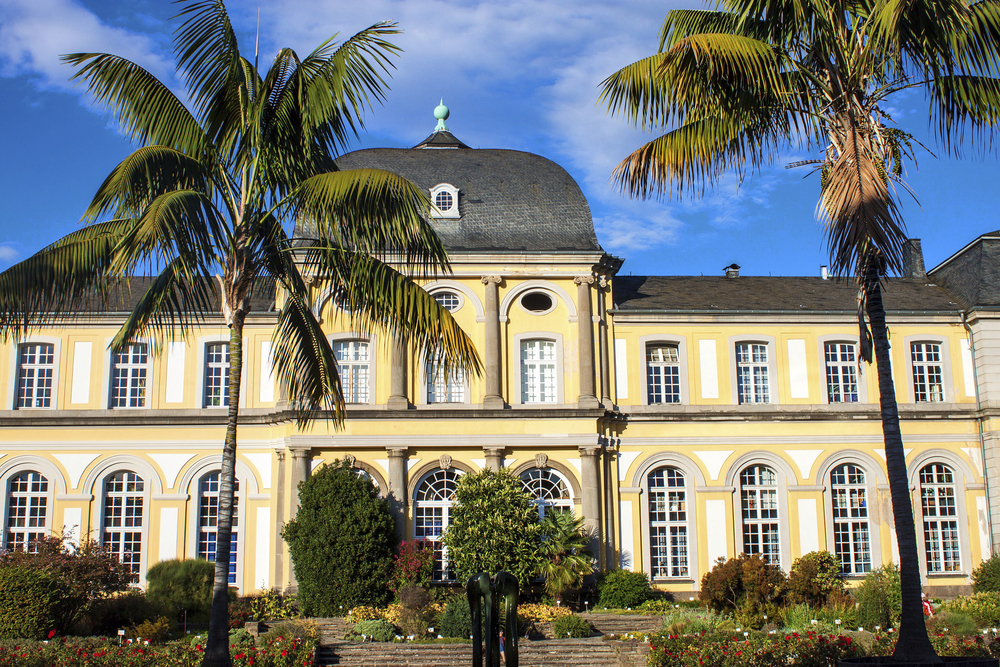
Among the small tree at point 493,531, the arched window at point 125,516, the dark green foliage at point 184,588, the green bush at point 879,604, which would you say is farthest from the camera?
the arched window at point 125,516

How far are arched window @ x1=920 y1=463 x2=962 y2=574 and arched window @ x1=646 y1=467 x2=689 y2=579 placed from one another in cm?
672

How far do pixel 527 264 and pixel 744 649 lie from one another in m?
13.5

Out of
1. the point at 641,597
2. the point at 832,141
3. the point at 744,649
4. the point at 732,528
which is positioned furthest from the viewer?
the point at 732,528

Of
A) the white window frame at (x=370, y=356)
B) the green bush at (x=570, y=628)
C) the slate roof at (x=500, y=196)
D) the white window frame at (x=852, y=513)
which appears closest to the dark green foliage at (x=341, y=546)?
the white window frame at (x=370, y=356)

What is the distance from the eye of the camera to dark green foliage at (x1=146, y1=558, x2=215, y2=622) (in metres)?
22.5

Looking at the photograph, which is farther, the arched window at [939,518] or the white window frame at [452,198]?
the white window frame at [452,198]

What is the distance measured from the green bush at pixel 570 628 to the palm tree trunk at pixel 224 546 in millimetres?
9594

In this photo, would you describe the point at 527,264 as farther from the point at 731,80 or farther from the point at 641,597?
the point at 731,80

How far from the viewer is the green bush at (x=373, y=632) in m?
19.8

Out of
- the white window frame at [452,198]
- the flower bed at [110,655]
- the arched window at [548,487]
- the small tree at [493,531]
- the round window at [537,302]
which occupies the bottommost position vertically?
the flower bed at [110,655]

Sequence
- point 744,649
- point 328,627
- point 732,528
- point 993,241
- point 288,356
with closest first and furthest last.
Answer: point 288,356
point 744,649
point 328,627
point 732,528
point 993,241

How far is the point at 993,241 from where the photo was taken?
28844mm

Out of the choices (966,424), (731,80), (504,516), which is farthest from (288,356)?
(966,424)

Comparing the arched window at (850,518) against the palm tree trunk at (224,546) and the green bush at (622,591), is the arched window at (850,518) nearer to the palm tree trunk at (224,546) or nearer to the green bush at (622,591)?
the green bush at (622,591)
